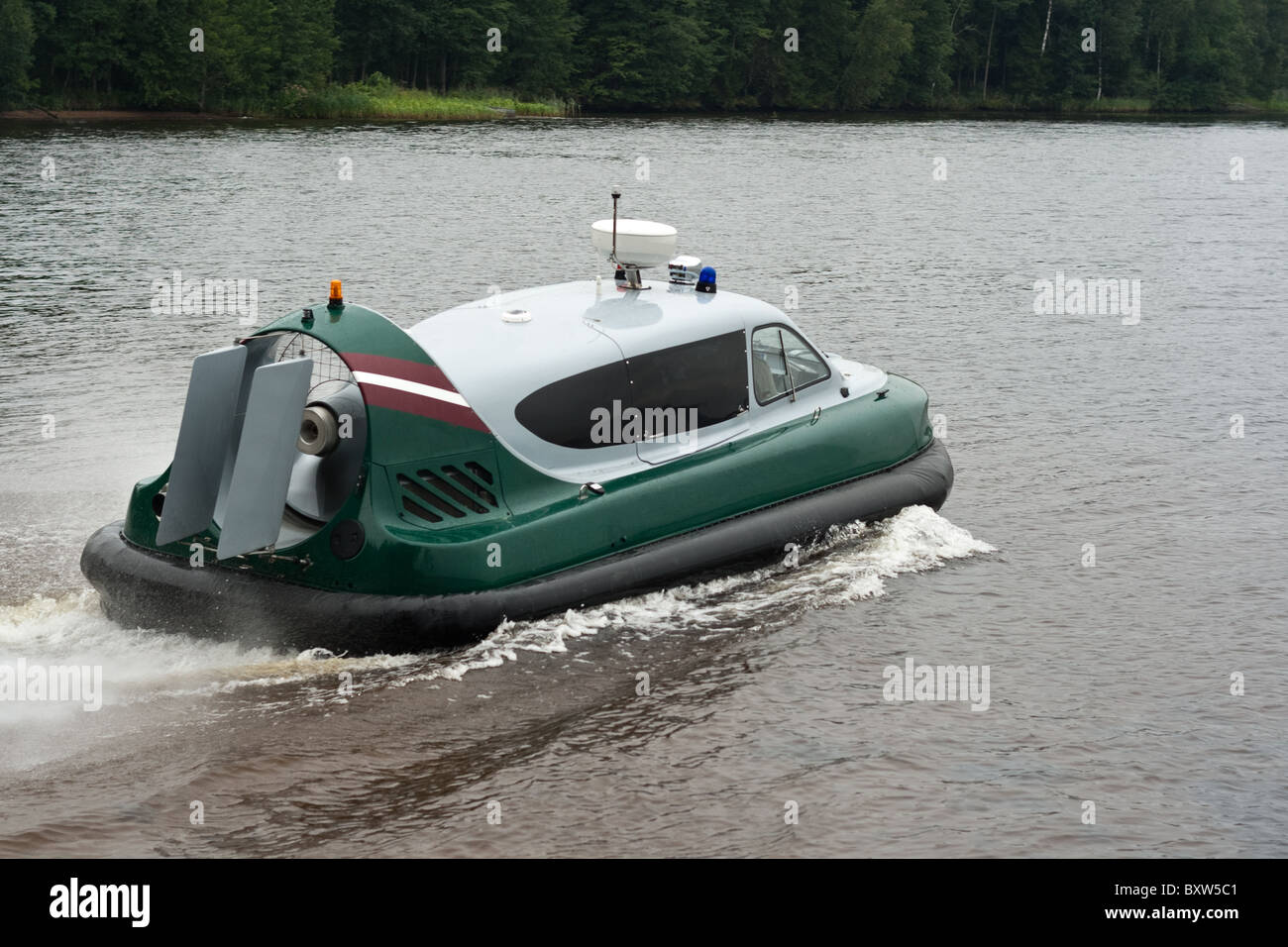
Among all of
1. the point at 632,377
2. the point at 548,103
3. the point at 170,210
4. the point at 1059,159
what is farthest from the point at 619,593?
the point at 548,103

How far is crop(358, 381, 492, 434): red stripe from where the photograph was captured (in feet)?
28.4

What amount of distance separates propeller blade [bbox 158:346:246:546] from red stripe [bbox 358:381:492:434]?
83cm

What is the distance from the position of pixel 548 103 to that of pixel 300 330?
56938 millimetres

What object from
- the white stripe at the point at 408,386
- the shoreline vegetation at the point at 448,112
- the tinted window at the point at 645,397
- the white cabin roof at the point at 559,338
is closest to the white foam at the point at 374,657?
the white cabin roof at the point at 559,338

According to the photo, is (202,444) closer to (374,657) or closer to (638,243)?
(374,657)

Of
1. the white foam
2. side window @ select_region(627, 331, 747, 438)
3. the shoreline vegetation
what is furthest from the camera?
the shoreline vegetation

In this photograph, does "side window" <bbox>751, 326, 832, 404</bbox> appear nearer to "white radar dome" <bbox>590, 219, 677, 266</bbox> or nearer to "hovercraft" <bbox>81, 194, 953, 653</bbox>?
"hovercraft" <bbox>81, 194, 953, 653</bbox>

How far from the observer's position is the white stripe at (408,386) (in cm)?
864

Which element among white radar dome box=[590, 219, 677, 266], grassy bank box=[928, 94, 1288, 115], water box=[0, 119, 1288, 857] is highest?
grassy bank box=[928, 94, 1288, 115]

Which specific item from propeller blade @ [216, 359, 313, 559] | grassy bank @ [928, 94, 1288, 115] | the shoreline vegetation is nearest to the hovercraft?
propeller blade @ [216, 359, 313, 559]

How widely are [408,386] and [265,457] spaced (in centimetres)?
92

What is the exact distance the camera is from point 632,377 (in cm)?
998
